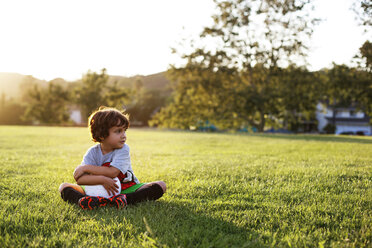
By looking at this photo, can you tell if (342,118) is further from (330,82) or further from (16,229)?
(16,229)

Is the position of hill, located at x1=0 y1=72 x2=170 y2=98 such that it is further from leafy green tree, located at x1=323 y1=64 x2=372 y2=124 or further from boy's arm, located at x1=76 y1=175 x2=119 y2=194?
boy's arm, located at x1=76 y1=175 x2=119 y2=194

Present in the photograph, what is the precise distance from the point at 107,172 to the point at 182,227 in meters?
1.00

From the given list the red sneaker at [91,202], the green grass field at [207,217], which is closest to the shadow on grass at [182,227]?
the green grass field at [207,217]

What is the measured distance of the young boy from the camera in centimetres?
277

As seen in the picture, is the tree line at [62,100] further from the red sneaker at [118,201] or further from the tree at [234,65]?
the red sneaker at [118,201]

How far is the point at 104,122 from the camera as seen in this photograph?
2.85m

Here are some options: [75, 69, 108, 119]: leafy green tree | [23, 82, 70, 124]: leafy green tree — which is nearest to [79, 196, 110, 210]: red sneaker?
[75, 69, 108, 119]: leafy green tree

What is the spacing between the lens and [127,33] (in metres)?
14.4

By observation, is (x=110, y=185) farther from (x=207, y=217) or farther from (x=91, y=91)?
(x=91, y=91)

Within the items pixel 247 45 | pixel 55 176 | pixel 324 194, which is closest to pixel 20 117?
pixel 247 45

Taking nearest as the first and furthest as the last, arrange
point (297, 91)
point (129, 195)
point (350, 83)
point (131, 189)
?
point (129, 195), point (131, 189), point (350, 83), point (297, 91)

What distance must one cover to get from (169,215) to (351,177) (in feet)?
10.6

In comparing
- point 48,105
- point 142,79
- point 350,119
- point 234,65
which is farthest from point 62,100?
point 350,119

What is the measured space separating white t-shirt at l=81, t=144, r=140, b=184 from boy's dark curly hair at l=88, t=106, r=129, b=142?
0.61 ft
